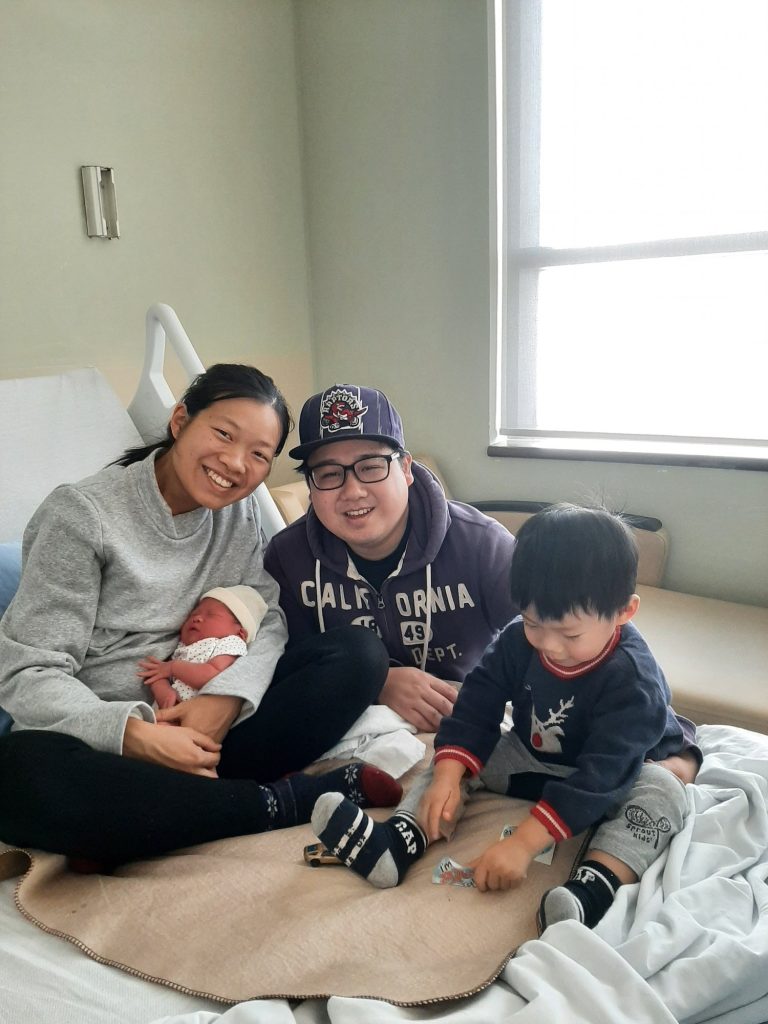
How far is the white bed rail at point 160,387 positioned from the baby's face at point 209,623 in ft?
1.51

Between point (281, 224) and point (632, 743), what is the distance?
228 centimetres

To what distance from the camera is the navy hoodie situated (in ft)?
4.99

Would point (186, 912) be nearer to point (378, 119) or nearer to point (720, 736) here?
point (720, 736)

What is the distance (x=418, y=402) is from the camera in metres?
2.89

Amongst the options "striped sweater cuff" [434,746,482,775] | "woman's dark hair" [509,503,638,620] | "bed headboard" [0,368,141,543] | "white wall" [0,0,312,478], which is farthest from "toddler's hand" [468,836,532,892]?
"white wall" [0,0,312,478]

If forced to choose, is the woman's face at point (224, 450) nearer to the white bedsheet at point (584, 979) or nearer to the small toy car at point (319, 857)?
the small toy car at point (319, 857)

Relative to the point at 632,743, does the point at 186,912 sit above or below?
below

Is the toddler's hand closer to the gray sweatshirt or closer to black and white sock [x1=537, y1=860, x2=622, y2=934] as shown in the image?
black and white sock [x1=537, y1=860, x2=622, y2=934]

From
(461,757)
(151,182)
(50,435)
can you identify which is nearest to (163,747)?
(461,757)

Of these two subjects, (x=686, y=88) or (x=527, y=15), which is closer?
(x=686, y=88)

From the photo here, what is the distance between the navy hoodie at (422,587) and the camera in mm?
1520

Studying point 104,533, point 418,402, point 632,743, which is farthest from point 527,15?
point 632,743

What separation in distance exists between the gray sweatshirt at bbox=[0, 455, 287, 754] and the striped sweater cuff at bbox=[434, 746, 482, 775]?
12.2 inches

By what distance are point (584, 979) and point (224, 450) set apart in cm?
89
